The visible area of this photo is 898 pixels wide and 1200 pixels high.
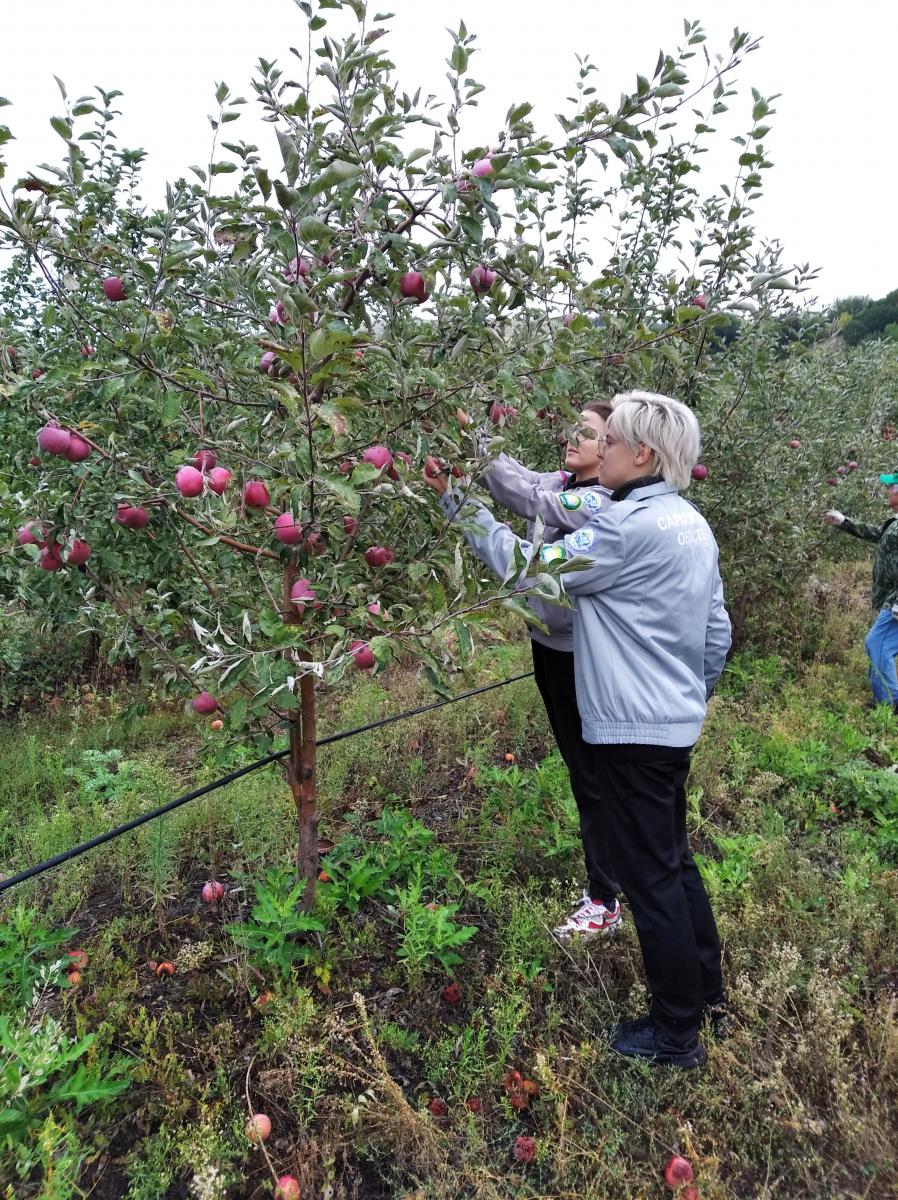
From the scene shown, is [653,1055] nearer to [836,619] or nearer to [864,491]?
[836,619]

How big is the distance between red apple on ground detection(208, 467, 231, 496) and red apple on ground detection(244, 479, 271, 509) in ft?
0.29

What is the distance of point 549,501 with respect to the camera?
220 cm

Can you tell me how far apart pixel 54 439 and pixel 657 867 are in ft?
6.05

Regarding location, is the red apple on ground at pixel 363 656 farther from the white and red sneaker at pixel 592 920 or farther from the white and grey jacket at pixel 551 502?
the white and red sneaker at pixel 592 920

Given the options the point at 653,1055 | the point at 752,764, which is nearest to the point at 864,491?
the point at 752,764

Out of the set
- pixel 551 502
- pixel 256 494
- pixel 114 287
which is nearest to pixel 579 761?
pixel 551 502

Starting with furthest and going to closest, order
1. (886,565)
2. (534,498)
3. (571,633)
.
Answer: (886,565), (571,633), (534,498)

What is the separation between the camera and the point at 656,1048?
2018 mm

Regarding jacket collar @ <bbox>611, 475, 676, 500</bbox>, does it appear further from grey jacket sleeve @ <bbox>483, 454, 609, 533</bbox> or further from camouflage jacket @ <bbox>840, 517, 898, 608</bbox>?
camouflage jacket @ <bbox>840, 517, 898, 608</bbox>

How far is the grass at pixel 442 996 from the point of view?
1727 millimetres

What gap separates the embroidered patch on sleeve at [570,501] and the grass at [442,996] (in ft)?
4.32

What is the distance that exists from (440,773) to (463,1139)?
2.00 metres

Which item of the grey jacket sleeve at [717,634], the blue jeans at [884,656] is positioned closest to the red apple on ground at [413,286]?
the grey jacket sleeve at [717,634]

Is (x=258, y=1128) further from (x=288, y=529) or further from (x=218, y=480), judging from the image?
(x=218, y=480)
